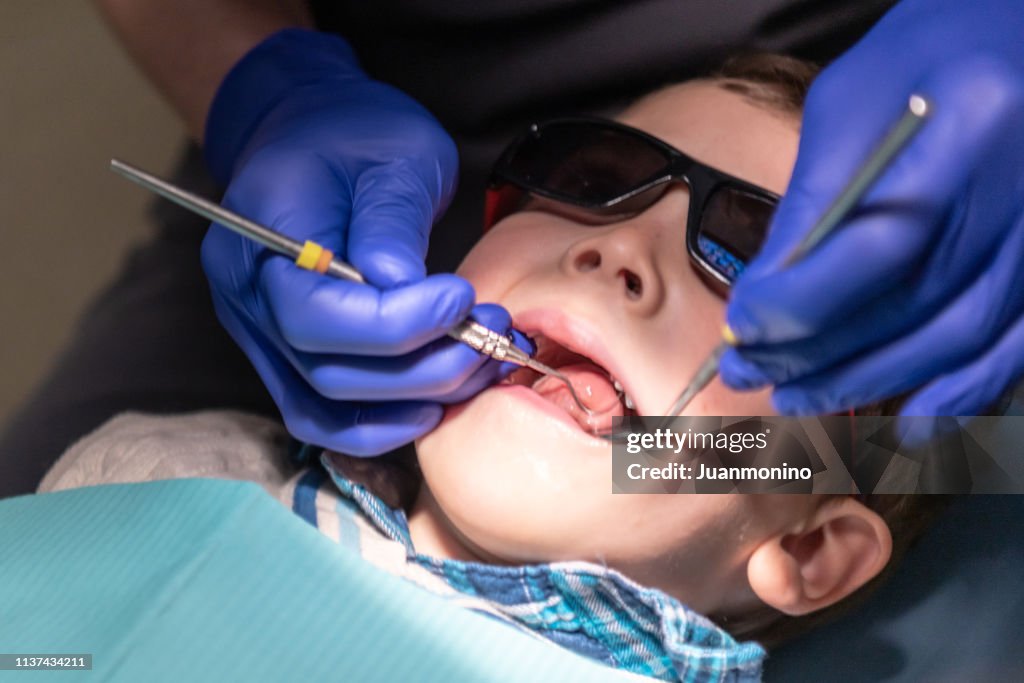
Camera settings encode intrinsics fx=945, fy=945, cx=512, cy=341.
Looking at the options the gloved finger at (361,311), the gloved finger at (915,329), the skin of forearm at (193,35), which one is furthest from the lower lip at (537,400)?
the skin of forearm at (193,35)

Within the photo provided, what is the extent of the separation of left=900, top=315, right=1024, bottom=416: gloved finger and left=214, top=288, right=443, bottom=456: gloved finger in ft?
1.72

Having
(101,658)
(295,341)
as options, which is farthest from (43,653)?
(295,341)

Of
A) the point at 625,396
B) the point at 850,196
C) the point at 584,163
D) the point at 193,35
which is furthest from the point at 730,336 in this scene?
the point at 193,35

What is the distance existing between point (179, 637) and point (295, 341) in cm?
33

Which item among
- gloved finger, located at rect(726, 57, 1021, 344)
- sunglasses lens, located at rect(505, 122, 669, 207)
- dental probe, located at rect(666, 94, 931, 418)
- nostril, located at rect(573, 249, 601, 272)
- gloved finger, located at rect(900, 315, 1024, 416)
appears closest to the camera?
dental probe, located at rect(666, 94, 931, 418)

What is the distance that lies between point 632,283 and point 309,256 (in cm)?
35

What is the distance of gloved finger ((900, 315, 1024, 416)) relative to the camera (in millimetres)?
928

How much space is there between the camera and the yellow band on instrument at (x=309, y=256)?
1.00 metres

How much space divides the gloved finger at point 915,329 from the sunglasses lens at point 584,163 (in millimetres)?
349

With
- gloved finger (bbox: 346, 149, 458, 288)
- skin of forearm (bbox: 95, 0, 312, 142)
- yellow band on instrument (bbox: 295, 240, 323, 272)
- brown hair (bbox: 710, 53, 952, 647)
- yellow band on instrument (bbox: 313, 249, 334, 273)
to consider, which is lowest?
brown hair (bbox: 710, 53, 952, 647)

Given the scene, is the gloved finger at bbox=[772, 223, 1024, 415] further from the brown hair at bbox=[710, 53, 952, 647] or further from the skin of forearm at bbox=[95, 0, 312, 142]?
the skin of forearm at bbox=[95, 0, 312, 142]

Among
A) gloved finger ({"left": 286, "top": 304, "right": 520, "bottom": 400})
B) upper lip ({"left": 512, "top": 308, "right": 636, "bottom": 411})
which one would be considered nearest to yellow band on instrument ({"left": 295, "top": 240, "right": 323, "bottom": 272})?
gloved finger ({"left": 286, "top": 304, "right": 520, "bottom": 400})

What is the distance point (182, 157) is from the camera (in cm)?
181

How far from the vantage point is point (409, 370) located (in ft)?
3.44
